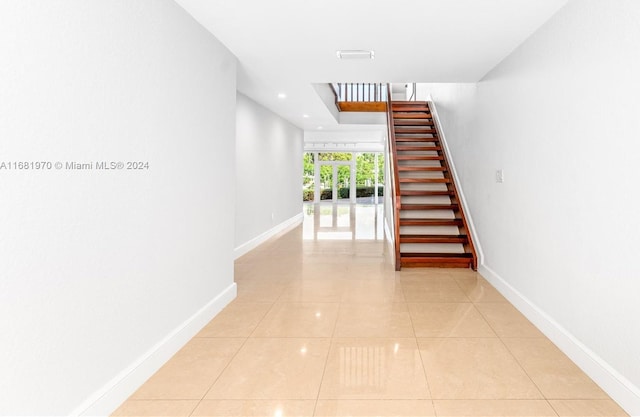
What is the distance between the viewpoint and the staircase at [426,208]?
4.89 m

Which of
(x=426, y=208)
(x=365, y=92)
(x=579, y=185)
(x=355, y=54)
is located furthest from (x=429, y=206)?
(x=365, y=92)

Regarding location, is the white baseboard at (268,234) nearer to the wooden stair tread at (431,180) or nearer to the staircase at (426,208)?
the staircase at (426,208)

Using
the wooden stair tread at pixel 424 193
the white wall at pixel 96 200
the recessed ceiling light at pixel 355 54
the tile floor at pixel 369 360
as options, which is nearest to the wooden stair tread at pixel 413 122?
the wooden stair tread at pixel 424 193

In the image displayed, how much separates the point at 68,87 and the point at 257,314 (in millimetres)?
2213

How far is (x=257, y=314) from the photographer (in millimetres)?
3203

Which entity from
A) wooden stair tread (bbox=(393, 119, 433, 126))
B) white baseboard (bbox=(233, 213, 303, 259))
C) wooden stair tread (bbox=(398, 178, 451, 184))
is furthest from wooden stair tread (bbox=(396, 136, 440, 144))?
white baseboard (bbox=(233, 213, 303, 259))

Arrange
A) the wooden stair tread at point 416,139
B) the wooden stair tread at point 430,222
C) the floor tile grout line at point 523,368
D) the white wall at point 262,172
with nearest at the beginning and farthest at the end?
the floor tile grout line at point 523,368 → the wooden stair tread at point 430,222 → the white wall at point 262,172 → the wooden stair tread at point 416,139

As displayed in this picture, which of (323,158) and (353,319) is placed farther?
(323,158)

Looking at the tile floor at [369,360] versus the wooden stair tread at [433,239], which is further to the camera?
the wooden stair tread at [433,239]

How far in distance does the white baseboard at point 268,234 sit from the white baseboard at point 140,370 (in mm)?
2004

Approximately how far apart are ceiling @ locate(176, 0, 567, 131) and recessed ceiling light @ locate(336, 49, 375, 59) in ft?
0.20

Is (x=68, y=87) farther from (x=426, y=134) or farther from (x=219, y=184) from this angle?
(x=426, y=134)

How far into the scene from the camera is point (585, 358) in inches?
88.9

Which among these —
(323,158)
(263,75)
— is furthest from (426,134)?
(323,158)
